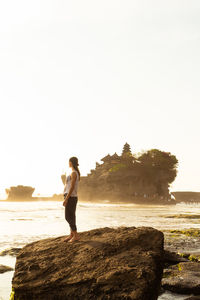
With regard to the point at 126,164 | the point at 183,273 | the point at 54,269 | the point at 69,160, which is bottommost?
the point at 183,273

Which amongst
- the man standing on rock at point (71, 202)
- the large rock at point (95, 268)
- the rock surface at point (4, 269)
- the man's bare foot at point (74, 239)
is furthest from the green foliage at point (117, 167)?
the large rock at point (95, 268)

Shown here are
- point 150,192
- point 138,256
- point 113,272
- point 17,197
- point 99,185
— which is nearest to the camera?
point 113,272

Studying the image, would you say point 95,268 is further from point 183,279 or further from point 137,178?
point 137,178

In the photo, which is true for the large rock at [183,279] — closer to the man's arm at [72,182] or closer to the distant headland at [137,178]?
the man's arm at [72,182]

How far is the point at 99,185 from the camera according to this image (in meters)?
102

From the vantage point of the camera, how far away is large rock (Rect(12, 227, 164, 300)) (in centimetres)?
489

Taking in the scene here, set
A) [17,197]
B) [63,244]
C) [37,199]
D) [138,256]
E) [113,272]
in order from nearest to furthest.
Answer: [113,272] → [138,256] → [63,244] → [17,197] → [37,199]

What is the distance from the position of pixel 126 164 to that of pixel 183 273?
8803 centimetres

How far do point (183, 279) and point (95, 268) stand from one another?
2.47 m

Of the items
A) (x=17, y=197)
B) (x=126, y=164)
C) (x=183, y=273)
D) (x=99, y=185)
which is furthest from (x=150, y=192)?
(x=183, y=273)

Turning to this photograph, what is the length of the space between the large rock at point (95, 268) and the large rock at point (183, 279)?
1250mm

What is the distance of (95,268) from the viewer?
539 centimetres

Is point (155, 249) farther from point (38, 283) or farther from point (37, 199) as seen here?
point (37, 199)

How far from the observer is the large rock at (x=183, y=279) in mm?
6473
